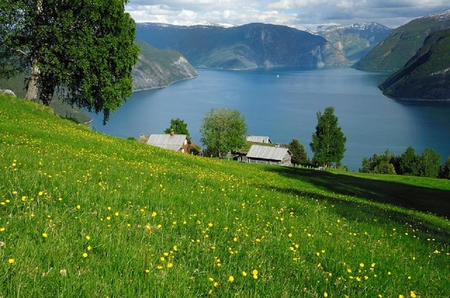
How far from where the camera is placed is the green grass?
16.3 ft

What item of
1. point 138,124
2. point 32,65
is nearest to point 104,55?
point 32,65

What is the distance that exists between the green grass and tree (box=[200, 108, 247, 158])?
84.6 meters

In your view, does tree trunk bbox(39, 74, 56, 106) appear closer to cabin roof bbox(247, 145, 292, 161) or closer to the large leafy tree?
the large leafy tree

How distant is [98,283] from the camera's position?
462 cm

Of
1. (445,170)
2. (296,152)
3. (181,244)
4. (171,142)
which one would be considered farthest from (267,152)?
(181,244)

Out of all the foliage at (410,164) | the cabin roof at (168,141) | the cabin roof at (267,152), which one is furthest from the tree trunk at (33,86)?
the foliage at (410,164)

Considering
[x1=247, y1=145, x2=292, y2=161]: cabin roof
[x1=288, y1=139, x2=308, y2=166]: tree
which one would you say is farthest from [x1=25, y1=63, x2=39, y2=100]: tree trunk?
[x1=288, y1=139, x2=308, y2=166]: tree

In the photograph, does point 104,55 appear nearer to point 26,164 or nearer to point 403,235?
point 26,164

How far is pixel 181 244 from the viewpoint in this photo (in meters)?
Result: 6.71

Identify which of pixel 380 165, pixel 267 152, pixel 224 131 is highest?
pixel 224 131

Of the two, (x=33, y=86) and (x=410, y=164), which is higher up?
(x=33, y=86)

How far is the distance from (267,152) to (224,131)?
15005mm

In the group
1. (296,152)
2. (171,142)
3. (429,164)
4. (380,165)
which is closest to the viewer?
(171,142)

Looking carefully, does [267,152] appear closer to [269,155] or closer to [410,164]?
[269,155]
